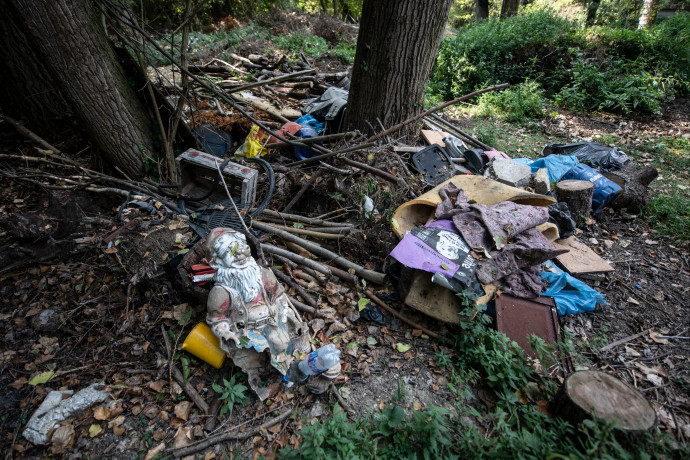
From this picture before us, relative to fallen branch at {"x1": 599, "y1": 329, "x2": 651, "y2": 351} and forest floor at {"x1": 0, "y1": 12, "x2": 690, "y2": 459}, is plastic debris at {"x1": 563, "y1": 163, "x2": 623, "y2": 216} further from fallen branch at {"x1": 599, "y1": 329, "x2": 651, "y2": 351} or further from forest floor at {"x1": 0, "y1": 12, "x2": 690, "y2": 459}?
fallen branch at {"x1": 599, "y1": 329, "x2": 651, "y2": 351}

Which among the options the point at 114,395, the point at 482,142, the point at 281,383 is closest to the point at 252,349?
the point at 281,383

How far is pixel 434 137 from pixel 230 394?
491cm

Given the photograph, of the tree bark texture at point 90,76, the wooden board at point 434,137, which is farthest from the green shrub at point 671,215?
the tree bark texture at point 90,76

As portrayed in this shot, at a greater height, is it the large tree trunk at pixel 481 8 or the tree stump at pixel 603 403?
the large tree trunk at pixel 481 8

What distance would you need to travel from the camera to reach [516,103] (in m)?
8.21

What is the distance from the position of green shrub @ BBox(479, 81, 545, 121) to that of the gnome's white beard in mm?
7937

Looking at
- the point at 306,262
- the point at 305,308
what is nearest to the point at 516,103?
the point at 306,262

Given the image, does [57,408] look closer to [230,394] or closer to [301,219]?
[230,394]

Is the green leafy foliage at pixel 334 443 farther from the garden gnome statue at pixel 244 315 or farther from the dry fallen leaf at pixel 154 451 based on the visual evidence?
the dry fallen leaf at pixel 154 451

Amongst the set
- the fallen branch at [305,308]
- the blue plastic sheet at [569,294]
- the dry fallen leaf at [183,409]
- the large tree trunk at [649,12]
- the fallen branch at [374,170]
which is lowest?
the dry fallen leaf at [183,409]

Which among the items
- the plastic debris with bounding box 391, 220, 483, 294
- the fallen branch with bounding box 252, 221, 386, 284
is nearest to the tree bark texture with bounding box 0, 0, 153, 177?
the fallen branch with bounding box 252, 221, 386, 284

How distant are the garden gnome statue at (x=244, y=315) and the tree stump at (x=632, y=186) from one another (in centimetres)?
515

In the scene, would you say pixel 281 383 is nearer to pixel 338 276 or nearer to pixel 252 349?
pixel 252 349

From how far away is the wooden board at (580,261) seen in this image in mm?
3777
